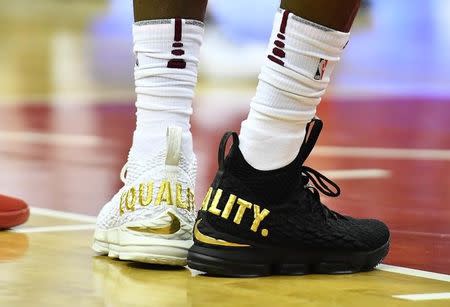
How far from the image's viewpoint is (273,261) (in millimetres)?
1403

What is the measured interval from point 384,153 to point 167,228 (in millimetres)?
1831

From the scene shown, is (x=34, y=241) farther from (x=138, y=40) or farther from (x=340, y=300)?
(x=340, y=300)

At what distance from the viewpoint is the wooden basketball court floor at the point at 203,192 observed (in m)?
1.27

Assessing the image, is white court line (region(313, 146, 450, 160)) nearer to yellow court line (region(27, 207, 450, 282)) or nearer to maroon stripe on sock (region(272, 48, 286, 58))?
yellow court line (region(27, 207, 450, 282))

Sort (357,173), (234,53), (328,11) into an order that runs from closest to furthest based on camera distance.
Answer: (328,11) → (357,173) → (234,53)

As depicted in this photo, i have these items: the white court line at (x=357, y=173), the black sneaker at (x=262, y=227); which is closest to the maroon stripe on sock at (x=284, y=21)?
the black sneaker at (x=262, y=227)

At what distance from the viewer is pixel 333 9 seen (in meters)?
1.35

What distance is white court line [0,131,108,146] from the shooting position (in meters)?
3.76

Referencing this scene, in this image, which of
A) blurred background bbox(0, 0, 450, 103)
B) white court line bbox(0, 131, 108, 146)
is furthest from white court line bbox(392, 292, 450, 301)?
blurred background bbox(0, 0, 450, 103)

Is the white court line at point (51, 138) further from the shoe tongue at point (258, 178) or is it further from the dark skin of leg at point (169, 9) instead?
the shoe tongue at point (258, 178)

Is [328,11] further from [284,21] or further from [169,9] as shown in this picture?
[169,9]

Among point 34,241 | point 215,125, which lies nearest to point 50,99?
point 215,125

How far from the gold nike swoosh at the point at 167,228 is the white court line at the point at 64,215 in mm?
487

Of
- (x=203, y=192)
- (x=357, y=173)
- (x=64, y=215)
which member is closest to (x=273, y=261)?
(x=64, y=215)
